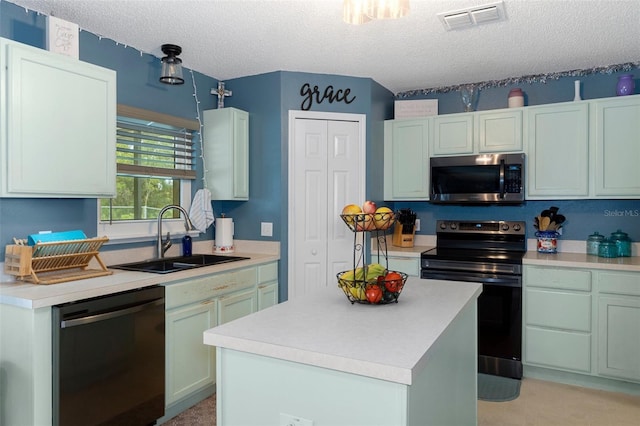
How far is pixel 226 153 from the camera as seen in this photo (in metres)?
3.52

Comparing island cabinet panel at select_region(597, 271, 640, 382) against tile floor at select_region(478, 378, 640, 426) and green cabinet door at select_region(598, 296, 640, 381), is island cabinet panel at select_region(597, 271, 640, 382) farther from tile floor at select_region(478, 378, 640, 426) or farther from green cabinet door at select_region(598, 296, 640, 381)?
tile floor at select_region(478, 378, 640, 426)

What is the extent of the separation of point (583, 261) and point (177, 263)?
2.94 m

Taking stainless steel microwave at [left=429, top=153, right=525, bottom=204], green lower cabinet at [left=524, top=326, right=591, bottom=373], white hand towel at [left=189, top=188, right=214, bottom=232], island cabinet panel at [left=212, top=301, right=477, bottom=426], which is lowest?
green lower cabinet at [left=524, top=326, right=591, bottom=373]

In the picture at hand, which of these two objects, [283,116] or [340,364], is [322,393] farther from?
[283,116]

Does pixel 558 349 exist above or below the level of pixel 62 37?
below

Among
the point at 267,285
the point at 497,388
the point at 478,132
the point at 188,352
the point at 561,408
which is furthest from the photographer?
the point at 478,132

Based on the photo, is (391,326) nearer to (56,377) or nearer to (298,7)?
(56,377)

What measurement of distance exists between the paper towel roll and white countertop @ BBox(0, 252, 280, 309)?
868 millimetres

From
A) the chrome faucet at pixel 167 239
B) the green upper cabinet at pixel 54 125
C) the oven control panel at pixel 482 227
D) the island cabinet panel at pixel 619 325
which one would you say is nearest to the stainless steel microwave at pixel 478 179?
the oven control panel at pixel 482 227

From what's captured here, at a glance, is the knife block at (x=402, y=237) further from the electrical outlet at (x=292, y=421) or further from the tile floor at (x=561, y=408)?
the electrical outlet at (x=292, y=421)

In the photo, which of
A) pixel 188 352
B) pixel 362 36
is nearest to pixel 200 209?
pixel 188 352

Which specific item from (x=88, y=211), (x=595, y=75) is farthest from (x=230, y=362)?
(x=595, y=75)

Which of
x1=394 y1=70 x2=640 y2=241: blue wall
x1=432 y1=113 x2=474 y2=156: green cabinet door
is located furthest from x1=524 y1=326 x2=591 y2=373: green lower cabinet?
x1=432 y1=113 x2=474 y2=156: green cabinet door

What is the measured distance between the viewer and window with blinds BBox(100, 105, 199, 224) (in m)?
2.97
